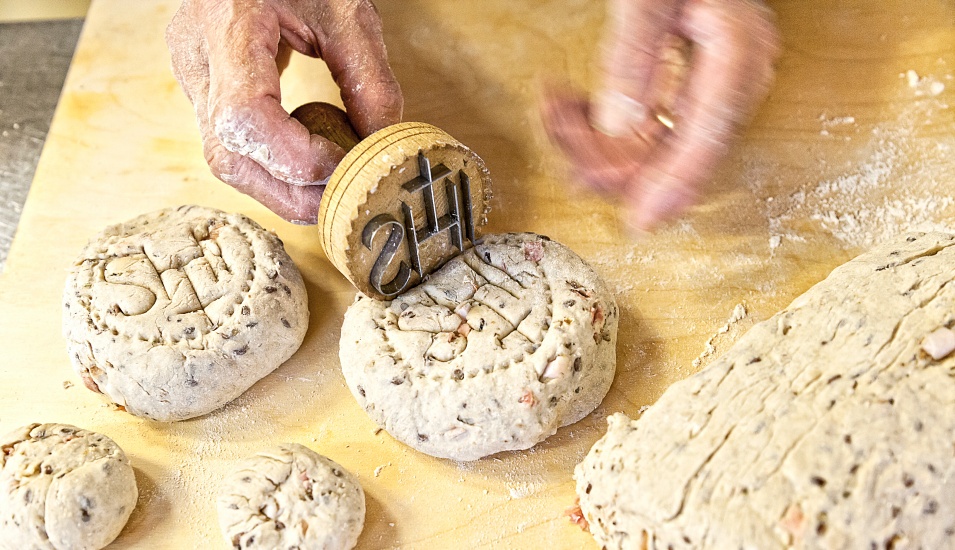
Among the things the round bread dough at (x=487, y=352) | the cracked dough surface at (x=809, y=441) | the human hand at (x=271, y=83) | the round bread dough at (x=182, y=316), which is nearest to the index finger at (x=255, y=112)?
the human hand at (x=271, y=83)

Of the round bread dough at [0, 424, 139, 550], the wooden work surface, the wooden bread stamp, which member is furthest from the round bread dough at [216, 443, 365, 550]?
the wooden bread stamp

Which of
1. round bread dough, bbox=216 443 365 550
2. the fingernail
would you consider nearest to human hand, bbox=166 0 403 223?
the fingernail

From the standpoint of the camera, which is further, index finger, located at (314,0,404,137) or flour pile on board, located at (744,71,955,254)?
flour pile on board, located at (744,71,955,254)

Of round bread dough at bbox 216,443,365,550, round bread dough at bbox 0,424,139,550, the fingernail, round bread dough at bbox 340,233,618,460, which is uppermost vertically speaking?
the fingernail

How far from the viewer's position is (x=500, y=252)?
2.12 metres

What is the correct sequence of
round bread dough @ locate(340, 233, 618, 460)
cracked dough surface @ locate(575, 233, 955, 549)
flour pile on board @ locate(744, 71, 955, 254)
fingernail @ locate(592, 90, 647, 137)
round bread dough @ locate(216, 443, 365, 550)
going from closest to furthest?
cracked dough surface @ locate(575, 233, 955, 549), round bread dough @ locate(216, 443, 365, 550), round bread dough @ locate(340, 233, 618, 460), fingernail @ locate(592, 90, 647, 137), flour pile on board @ locate(744, 71, 955, 254)

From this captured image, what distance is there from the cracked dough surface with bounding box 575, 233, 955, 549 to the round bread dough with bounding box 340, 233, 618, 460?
22 cm

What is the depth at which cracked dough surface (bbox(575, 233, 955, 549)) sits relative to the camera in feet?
4.54

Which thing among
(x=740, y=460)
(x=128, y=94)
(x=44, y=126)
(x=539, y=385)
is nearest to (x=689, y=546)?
(x=740, y=460)

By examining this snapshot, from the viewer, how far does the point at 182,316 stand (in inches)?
80.0

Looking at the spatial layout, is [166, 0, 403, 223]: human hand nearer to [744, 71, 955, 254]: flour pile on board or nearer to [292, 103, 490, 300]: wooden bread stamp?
[292, 103, 490, 300]: wooden bread stamp

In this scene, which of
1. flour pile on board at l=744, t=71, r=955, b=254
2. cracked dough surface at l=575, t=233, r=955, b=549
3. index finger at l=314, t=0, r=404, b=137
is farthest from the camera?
flour pile on board at l=744, t=71, r=955, b=254

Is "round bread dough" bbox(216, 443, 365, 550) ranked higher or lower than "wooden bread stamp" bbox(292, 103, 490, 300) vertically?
lower

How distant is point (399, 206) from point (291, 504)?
76cm
